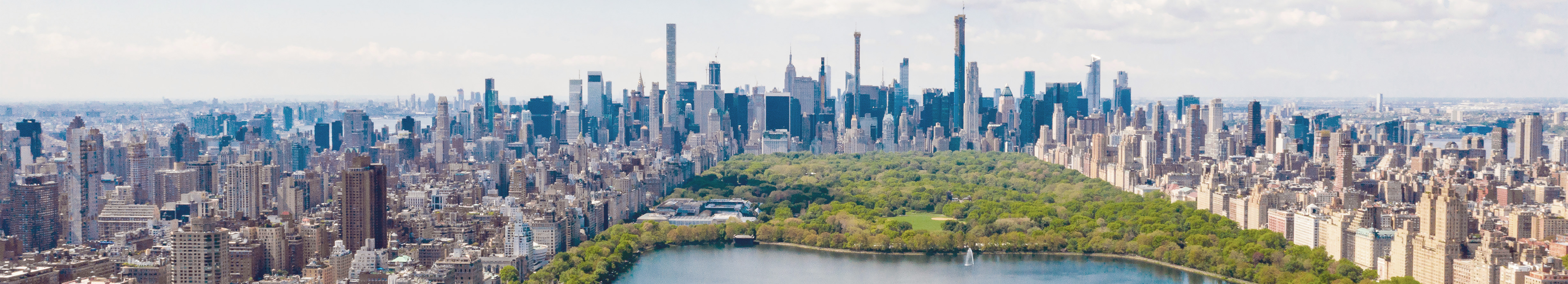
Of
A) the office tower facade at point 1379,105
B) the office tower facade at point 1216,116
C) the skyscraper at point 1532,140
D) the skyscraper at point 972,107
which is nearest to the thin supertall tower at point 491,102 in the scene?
the skyscraper at point 972,107

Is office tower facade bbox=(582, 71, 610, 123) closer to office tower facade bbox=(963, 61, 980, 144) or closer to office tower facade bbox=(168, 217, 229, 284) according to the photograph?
office tower facade bbox=(963, 61, 980, 144)

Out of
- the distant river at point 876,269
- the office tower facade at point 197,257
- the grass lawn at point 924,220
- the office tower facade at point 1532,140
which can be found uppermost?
the office tower facade at point 1532,140

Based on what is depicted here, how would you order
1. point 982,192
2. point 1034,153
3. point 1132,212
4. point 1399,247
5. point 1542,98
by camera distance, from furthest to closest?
point 1034,153
point 1542,98
point 982,192
point 1132,212
point 1399,247

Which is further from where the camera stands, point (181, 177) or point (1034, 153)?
point (1034, 153)

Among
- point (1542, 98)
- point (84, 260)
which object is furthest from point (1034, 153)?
point (84, 260)

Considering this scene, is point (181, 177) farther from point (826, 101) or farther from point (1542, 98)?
point (826, 101)

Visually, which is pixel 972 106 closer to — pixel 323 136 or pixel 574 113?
pixel 574 113

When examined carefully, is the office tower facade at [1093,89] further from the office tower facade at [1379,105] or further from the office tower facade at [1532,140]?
the office tower facade at [1532,140]
